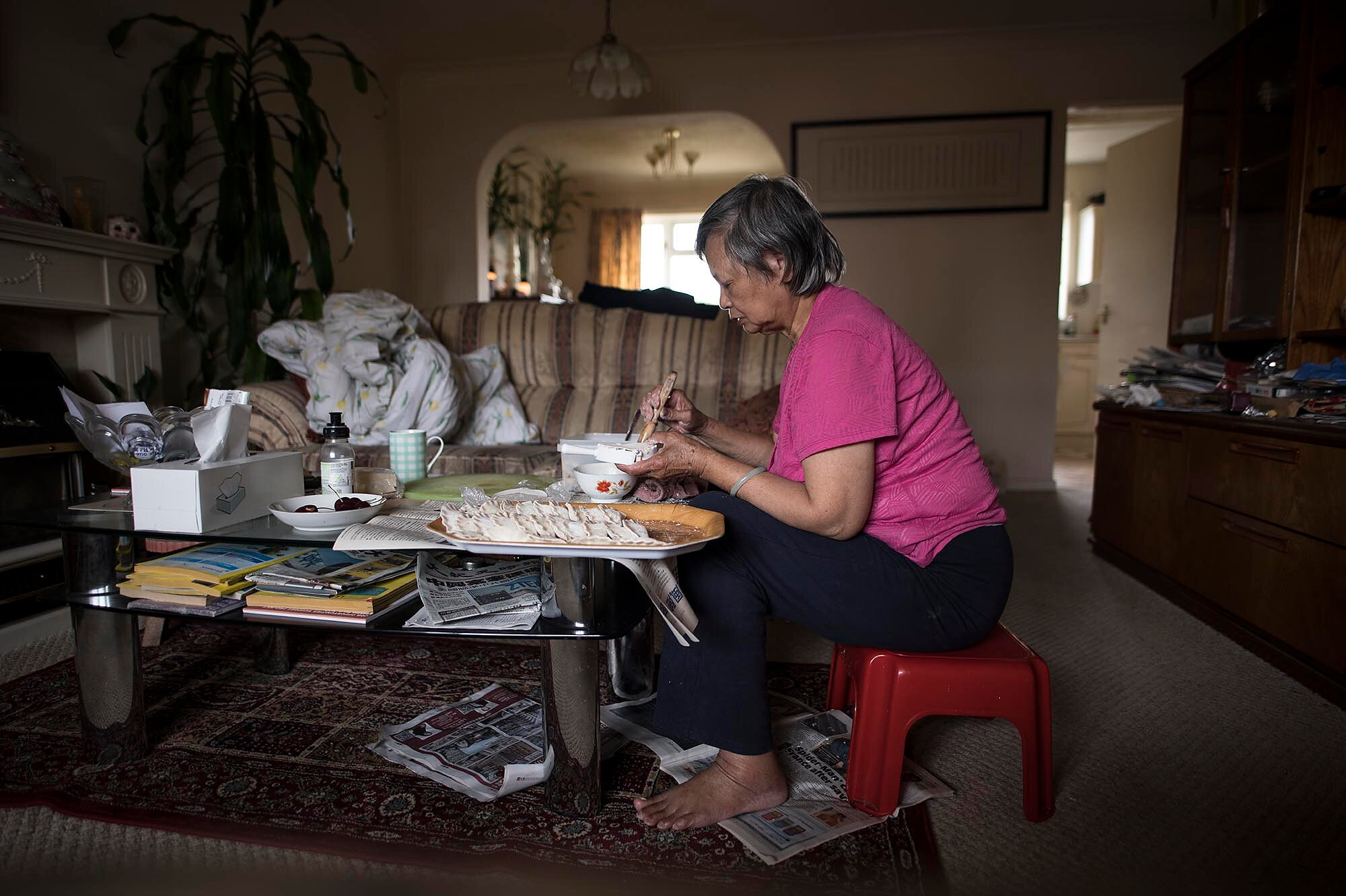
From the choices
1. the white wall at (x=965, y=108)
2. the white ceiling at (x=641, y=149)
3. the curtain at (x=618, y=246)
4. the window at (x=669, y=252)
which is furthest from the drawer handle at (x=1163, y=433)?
the curtain at (x=618, y=246)

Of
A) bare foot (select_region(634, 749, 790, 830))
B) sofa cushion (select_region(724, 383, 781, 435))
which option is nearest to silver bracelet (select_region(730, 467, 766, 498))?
bare foot (select_region(634, 749, 790, 830))

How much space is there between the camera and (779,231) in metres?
1.15

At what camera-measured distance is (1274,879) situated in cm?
105

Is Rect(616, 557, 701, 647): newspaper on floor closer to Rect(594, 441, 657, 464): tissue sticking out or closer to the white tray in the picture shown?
the white tray

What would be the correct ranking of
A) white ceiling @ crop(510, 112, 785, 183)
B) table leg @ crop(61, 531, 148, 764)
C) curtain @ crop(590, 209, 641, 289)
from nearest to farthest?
table leg @ crop(61, 531, 148, 764) → white ceiling @ crop(510, 112, 785, 183) → curtain @ crop(590, 209, 641, 289)

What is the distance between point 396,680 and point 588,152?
20.8 feet

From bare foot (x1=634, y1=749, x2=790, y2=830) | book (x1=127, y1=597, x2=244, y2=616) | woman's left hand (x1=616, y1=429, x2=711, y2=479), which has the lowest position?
bare foot (x1=634, y1=749, x2=790, y2=830)

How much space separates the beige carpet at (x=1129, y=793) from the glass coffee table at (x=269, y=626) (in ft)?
0.62

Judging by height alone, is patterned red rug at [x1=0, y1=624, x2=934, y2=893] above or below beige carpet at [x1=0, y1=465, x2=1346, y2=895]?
above

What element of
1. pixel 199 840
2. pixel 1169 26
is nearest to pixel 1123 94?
pixel 1169 26

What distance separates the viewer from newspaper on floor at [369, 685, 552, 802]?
1.21 meters

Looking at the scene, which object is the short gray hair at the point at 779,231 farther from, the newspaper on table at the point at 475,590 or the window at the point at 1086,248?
the window at the point at 1086,248

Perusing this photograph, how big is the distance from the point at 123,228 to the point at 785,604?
256 centimetres

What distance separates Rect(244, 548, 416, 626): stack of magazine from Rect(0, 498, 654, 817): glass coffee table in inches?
0.7
